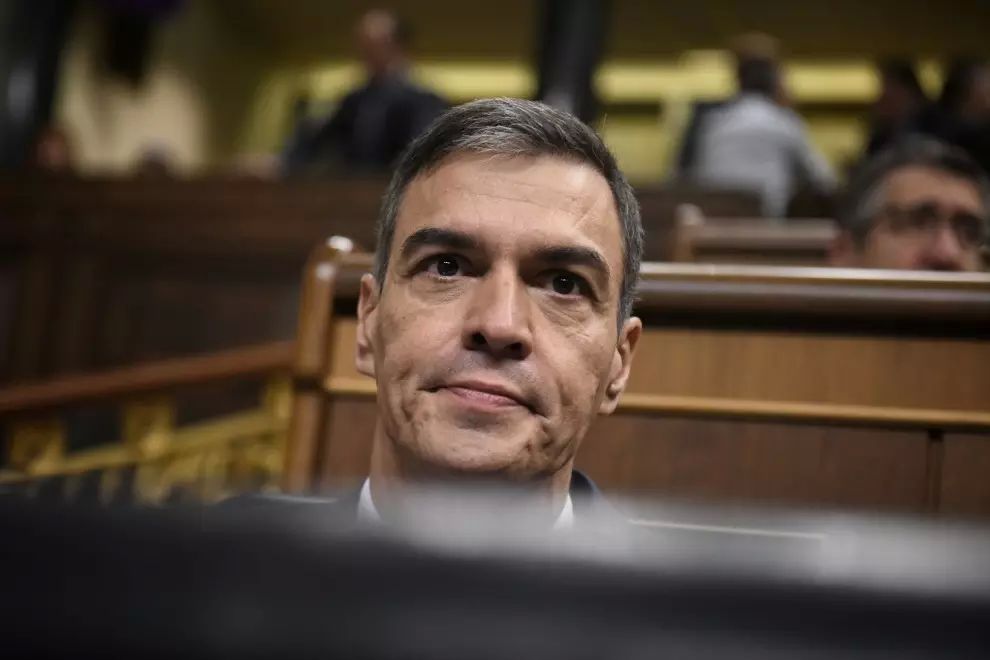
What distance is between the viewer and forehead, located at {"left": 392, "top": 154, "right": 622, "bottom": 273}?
2.99 ft

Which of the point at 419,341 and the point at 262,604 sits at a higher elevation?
the point at 419,341

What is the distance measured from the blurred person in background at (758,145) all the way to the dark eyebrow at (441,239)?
2508 mm

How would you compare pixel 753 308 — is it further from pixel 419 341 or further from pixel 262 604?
pixel 262 604

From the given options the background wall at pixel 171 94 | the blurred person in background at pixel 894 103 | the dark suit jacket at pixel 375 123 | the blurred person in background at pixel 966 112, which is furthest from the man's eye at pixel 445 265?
the background wall at pixel 171 94

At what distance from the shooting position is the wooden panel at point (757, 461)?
1216 millimetres

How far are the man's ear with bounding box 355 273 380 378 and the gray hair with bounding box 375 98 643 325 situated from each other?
31mm

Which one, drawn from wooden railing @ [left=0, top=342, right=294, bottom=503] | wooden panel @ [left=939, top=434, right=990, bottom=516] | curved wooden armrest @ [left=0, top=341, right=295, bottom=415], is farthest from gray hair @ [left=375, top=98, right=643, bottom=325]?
curved wooden armrest @ [left=0, top=341, right=295, bottom=415]

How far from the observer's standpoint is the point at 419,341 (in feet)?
2.95

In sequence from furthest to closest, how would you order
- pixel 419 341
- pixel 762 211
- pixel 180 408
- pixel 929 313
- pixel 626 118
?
pixel 626 118
pixel 180 408
pixel 762 211
pixel 929 313
pixel 419 341

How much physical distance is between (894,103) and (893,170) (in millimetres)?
1871

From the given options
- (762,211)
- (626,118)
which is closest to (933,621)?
(762,211)

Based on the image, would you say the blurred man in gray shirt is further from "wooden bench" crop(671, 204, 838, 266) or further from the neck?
the neck

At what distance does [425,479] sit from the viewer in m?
0.87

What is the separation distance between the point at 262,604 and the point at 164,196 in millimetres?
3487
